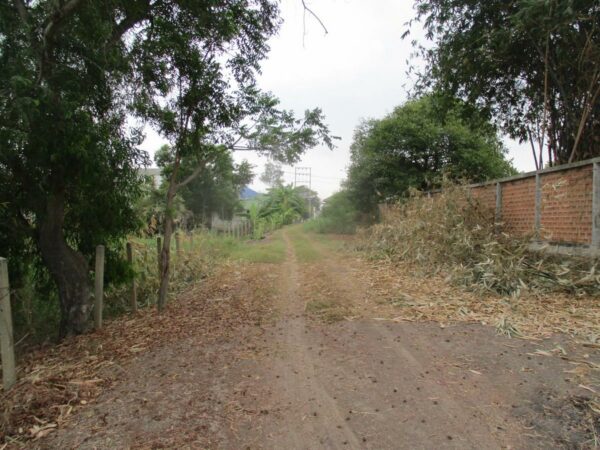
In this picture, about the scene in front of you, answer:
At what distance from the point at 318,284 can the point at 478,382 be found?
467 centimetres

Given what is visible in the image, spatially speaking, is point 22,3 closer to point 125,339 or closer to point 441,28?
point 125,339

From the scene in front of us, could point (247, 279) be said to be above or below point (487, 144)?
below

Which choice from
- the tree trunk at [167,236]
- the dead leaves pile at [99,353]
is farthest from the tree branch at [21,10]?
the dead leaves pile at [99,353]

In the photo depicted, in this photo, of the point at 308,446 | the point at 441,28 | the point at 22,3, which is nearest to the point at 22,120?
the point at 22,3

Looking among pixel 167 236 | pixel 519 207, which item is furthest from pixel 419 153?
pixel 167 236

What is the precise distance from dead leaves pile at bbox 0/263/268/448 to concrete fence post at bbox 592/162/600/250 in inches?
197

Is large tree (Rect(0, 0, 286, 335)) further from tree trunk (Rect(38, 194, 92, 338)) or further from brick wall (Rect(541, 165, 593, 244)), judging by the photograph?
brick wall (Rect(541, 165, 593, 244))

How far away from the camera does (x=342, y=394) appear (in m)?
3.26

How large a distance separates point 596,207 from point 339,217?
783 inches

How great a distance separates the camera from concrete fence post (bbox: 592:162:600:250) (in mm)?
5711

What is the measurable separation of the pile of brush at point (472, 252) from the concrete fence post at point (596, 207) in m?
0.31

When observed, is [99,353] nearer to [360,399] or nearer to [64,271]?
[64,271]

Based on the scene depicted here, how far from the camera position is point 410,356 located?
3955 millimetres

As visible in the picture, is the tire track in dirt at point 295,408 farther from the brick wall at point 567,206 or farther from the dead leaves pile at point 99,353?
the brick wall at point 567,206
